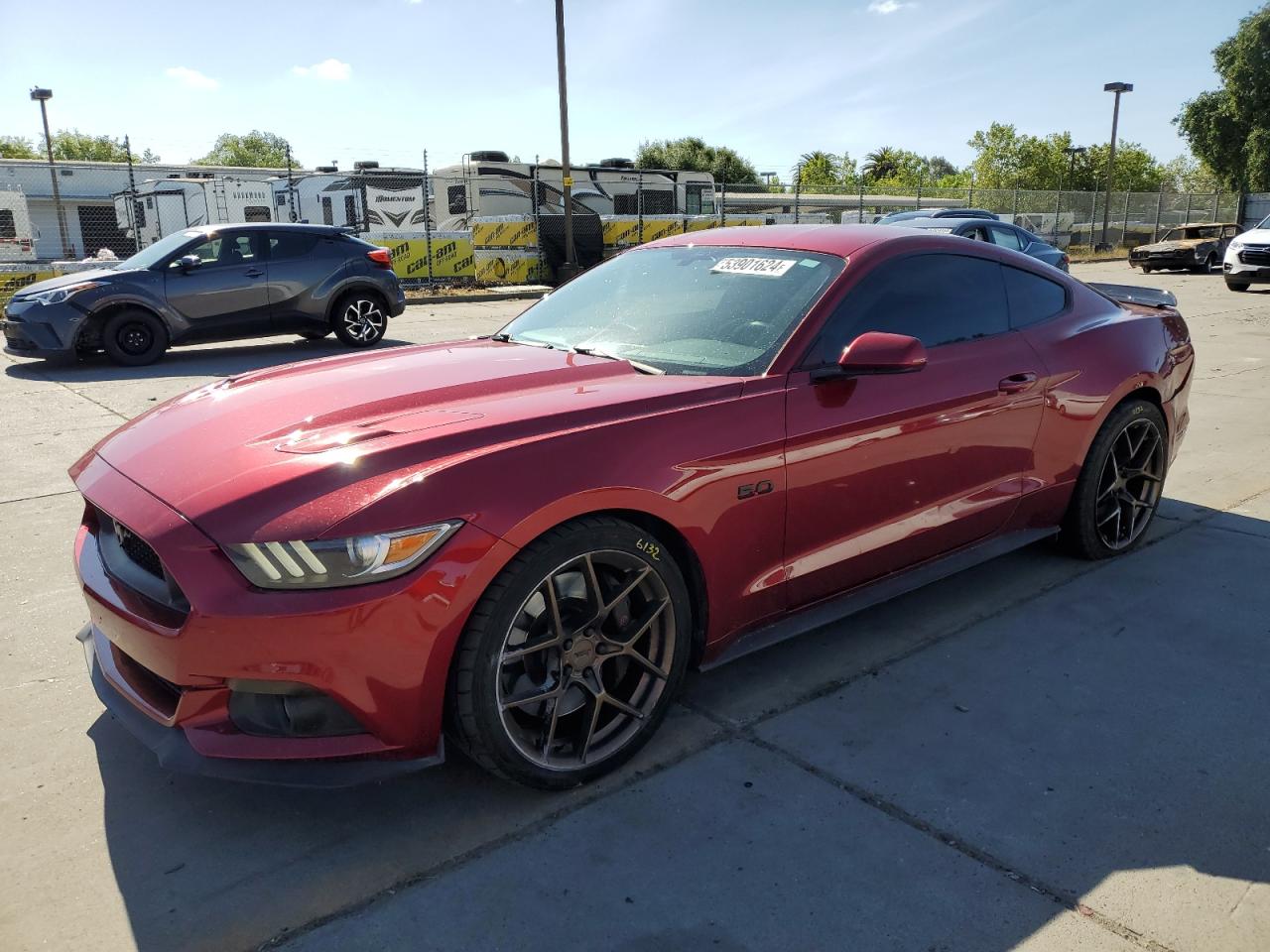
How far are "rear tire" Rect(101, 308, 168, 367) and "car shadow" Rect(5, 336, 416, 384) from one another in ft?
0.40

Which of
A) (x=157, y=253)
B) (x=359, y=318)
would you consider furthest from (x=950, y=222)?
(x=157, y=253)

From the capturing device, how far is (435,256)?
66.8 ft

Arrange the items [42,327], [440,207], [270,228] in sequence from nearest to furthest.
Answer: [42,327], [270,228], [440,207]

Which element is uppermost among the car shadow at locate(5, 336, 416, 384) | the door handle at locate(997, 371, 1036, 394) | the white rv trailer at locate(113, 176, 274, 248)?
the white rv trailer at locate(113, 176, 274, 248)

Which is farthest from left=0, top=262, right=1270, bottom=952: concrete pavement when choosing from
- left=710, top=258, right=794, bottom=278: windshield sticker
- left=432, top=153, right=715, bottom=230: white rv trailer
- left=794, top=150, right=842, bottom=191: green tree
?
left=794, top=150, right=842, bottom=191: green tree

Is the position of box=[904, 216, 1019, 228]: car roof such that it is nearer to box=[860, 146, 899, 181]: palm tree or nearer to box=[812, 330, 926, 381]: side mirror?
box=[812, 330, 926, 381]: side mirror

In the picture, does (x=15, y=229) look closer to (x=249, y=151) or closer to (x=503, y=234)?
(x=503, y=234)

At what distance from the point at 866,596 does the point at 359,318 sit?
374 inches

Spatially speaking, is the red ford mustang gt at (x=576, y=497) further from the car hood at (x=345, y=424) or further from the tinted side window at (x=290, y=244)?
the tinted side window at (x=290, y=244)

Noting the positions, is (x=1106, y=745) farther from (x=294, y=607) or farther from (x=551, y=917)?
(x=294, y=607)

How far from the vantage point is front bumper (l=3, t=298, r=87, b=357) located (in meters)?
9.52

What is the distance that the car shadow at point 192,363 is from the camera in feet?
31.3

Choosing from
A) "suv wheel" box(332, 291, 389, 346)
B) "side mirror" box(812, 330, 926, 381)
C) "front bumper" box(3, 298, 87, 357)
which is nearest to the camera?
"side mirror" box(812, 330, 926, 381)

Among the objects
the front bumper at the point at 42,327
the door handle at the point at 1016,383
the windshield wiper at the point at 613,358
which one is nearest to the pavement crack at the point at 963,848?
the windshield wiper at the point at 613,358
